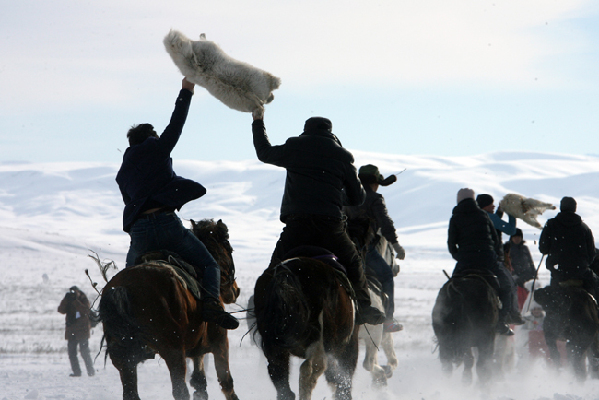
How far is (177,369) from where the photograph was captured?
209 inches

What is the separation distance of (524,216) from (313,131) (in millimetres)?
6392

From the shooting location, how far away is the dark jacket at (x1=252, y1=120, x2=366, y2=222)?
5.35 m

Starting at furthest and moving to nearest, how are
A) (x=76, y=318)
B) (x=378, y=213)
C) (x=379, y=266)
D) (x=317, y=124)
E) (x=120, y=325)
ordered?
(x=76, y=318)
(x=378, y=213)
(x=379, y=266)
(x=317, y=124)
(x=120, y=325)

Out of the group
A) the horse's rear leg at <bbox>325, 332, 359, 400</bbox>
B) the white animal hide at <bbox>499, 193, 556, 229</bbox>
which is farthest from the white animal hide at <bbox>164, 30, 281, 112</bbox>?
the white animal hide at <bbox>499, 193, 556, 229</bbox>

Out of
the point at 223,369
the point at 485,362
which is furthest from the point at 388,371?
the point at 223,369

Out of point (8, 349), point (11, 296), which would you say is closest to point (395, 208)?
point (11, 296)

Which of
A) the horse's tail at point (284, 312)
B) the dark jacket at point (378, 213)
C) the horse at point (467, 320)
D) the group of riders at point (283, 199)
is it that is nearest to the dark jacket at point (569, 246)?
the horse at point (467, 320)

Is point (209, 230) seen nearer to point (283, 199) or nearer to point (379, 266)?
point (283, 199)

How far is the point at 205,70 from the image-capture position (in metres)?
5.48

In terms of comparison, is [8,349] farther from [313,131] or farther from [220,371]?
[313,131]

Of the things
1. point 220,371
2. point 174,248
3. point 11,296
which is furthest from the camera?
point 11,296

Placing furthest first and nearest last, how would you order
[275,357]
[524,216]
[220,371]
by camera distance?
[524,216] → [220,371] → [275,357]

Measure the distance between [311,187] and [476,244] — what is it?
13.5 ft

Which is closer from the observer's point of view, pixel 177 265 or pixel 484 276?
pixel 177 265
